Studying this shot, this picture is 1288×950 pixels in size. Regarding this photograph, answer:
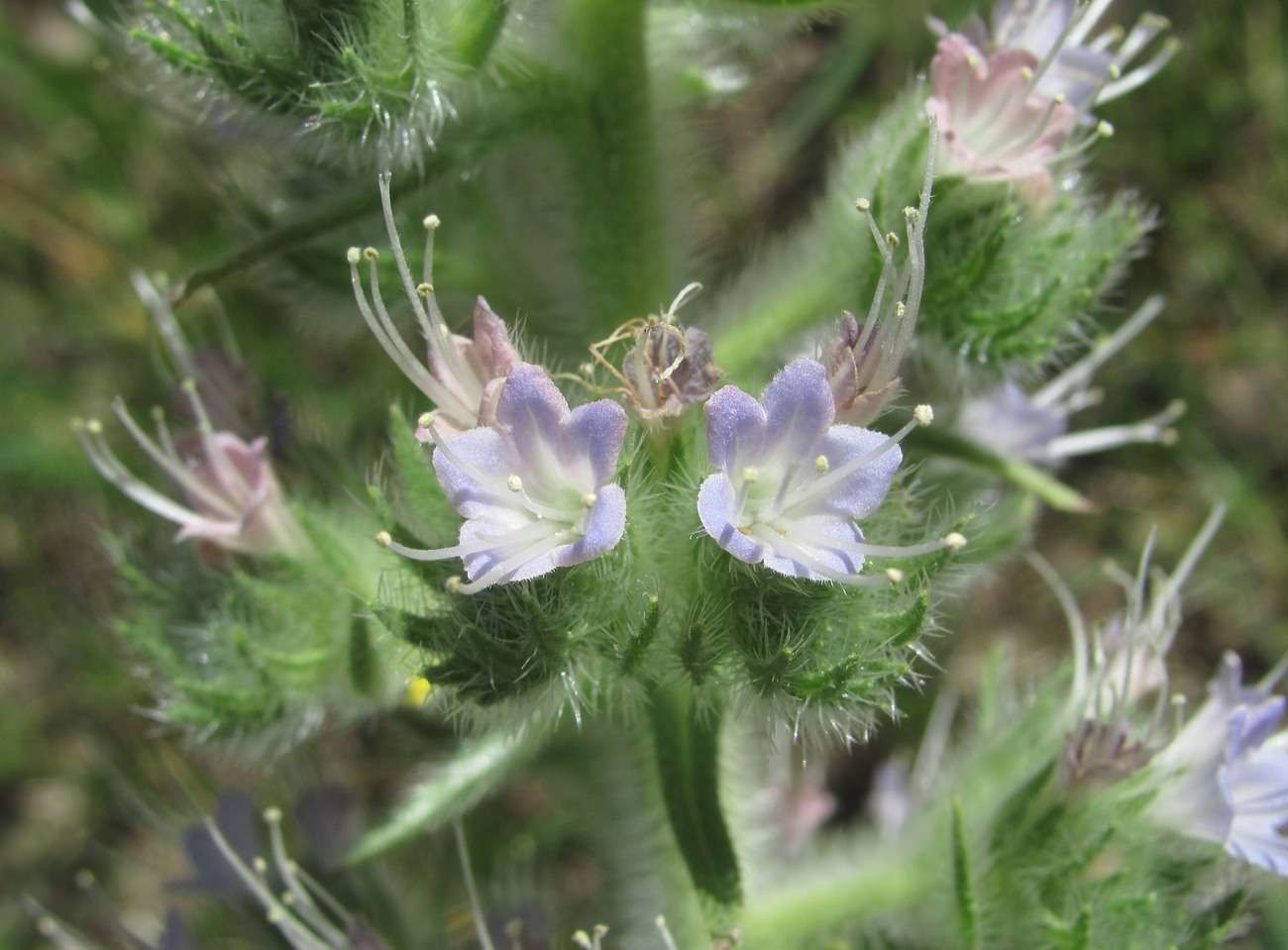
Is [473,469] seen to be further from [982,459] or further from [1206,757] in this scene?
[1206,757]

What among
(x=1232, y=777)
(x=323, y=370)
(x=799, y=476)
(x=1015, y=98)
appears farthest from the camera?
(x=323, y=370)

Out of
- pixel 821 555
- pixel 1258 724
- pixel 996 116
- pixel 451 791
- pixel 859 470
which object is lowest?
pixel 451 791

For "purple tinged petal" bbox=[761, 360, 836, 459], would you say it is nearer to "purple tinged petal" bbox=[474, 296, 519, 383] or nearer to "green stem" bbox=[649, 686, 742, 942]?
"purple tinged petal" bbox=[474, 296, 519, 383]

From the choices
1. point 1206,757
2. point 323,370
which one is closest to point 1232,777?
point 1206,757

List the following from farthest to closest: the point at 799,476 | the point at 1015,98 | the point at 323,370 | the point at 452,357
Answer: the point at 323,370
the point at 1015,98
the point at 452,357
the point at 799,476

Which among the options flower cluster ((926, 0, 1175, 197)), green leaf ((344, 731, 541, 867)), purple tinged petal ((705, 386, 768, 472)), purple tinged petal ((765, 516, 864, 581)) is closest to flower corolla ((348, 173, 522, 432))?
purple tinged petal ((705, 386, 768, 472))

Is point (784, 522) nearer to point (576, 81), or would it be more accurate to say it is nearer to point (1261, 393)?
point (576, 81)

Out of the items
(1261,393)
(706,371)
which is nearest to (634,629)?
(706,371)

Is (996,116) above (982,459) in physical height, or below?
above

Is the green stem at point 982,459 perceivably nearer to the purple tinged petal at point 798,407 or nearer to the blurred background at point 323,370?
the purple tinged petal at point 798,407
